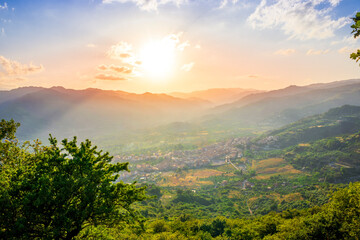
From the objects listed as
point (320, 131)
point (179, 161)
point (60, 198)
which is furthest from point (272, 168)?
point (60, 198)

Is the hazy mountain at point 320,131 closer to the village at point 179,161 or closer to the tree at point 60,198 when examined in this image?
the village at point 179,161

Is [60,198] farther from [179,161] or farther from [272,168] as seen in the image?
[179,161]

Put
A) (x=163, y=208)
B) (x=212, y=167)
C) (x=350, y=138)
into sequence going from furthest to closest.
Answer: (x=212, y=167) → (x=350, y=138) → (x=163, y=208)

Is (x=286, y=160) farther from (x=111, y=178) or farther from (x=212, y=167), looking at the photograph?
(x=111, y=178)

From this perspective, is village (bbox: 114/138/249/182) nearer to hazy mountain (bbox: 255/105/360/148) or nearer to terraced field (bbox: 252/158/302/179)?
terraced field (bbox: 252/158/302/179)

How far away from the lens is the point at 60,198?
8.39 metres

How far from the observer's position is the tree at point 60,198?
7.62 m

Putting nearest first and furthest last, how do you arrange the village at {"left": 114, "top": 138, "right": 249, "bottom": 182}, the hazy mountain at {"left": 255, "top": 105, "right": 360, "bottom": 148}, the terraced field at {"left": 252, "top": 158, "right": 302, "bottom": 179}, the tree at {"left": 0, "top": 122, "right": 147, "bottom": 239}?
the tree at {"left": 0, "top": 122, "right": 147, "bottom": 239} → the terraced field at {"left": 252, "top": 158, "right": 302, "bottom": 179} → the village at {"left": 114, "top": 138, "right": 249, "bottom": 182} → the hazy mountain at {"left": 255, "top": 105, "right": 360, "bottom": 148}

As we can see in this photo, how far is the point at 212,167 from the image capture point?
93.7 m

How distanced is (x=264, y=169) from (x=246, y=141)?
150 ft

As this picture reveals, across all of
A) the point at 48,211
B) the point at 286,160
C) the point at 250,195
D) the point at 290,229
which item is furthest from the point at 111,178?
the point at 286,160

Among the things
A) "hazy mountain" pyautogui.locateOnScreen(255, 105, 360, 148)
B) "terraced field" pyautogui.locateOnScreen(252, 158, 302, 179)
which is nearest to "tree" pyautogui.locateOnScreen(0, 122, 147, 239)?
"terraced field" pyautogui.locateOnScreen(252, 158, 302, 179)

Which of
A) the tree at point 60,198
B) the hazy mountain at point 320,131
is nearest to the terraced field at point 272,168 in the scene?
the hazy mountain at point 320,131

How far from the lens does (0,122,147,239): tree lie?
7.62 metres
